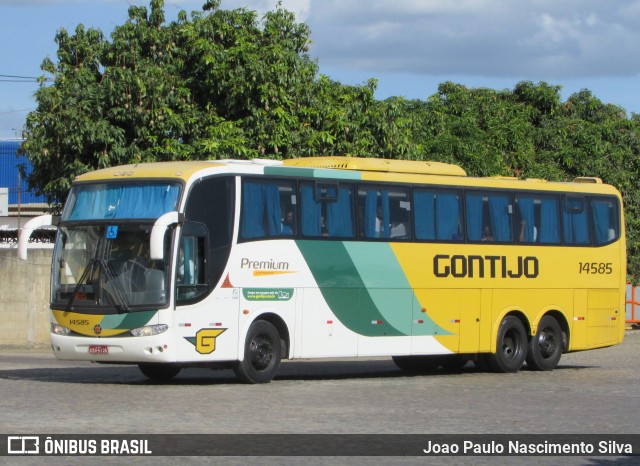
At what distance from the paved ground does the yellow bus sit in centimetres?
60

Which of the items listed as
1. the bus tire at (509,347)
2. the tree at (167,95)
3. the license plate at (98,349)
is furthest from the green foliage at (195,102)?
the license plate at (98,349)

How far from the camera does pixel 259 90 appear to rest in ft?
94.4

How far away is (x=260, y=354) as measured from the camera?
19.6 m

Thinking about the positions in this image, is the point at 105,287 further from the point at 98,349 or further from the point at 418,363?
the point at 418,363

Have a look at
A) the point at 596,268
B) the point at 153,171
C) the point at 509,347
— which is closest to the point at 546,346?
the point at 509,347

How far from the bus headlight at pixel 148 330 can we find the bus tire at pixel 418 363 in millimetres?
7023

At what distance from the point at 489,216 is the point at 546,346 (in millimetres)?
2845

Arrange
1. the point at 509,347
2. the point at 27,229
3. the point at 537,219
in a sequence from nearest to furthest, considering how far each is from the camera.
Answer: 1. the point at 27,229
2. the point at 509,347
3. the point at 537,219

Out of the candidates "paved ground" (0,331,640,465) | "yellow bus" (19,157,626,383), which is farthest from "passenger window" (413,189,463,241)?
"paved ground" (0,331,640,465)

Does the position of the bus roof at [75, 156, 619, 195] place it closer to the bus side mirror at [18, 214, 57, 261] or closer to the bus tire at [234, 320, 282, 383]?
the bus side mirror at [18, 214, 57, 261]

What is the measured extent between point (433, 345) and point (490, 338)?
4.90ft

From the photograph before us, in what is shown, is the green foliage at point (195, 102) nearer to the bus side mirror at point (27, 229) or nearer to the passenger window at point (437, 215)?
the passenger window at point (437, 215)

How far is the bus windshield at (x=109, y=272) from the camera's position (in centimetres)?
1847

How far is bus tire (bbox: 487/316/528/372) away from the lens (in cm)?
2341
